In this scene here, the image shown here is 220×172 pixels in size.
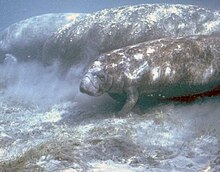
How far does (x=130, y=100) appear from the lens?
27.5 ft

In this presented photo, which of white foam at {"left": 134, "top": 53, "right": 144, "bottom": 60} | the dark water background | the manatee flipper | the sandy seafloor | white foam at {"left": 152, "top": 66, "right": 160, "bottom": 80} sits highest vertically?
the dark water background

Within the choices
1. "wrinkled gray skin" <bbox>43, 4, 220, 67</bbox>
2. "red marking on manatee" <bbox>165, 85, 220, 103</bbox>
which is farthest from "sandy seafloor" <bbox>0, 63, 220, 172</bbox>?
"wrinkled gray skin" <bbox>43, 4, 220, 67</bbox>

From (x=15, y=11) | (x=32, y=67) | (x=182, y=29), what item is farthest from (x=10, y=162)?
(x=15, y=11)

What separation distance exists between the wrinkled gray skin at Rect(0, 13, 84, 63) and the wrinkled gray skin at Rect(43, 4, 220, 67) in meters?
2.06

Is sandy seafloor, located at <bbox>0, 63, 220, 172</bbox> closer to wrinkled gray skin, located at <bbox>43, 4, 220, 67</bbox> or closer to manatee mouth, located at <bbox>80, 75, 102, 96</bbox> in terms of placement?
manatee mouth, located at <bbox>80, 75, 102, 96</bbox>

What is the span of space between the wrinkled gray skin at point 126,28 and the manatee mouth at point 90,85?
332 cm

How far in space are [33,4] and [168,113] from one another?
9434 centimetres

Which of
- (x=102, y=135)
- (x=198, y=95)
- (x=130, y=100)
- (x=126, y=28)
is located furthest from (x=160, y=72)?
(x=126, y=28)

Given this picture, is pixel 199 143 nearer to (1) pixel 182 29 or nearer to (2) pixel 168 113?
(2) pixel 168 113

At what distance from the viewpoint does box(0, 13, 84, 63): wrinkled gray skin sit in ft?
50.6

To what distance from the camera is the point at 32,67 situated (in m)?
15.2

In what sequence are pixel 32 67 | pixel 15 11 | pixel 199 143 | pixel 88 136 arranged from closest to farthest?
1. pixel 199 143
2. pixel 88 136
3. pixel 32 67
4. pixel 15 11

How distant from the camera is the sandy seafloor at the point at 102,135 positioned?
5.28 meters

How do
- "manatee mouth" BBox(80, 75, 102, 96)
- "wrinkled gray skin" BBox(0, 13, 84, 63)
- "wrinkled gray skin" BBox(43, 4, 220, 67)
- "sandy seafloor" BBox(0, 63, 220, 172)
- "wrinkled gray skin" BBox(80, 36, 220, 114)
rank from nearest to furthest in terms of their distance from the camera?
"sandy seafloor" BBox(0, 63, 220, 172)
"manatee mouth" BBox(80, 75, 102, 96)
"wrinkled gray skin" BBox(80, 36, 220, 114)
"wrinkled gray skin" BBox(43, 4, 220, 67)
"wrinkled gray skin" BBox(0, 13, 84, 63)
